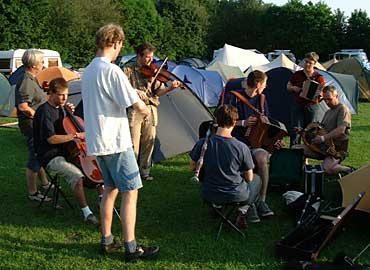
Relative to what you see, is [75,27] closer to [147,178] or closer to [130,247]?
[147,178]

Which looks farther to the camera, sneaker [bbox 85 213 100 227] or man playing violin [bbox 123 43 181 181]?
man playing violin [bbox 123 43 181 181]

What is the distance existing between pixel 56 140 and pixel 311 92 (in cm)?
369

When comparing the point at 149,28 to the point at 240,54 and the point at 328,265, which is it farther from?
the point at 328,265

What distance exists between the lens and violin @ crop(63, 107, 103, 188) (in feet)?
14.7

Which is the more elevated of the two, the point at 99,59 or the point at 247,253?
the point at 99,59

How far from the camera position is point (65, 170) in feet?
14.6

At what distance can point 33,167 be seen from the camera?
5.06m

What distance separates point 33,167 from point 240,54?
14616 millimetres

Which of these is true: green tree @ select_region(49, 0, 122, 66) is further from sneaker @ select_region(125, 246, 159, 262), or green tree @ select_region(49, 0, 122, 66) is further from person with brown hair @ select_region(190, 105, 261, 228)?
sneaker @ select_region(125, 246, 159, 262)

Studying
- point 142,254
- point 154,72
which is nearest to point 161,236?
point 142,254

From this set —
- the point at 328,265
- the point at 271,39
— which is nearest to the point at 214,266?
the point at 328,265

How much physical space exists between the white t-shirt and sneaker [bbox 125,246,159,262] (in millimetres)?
795

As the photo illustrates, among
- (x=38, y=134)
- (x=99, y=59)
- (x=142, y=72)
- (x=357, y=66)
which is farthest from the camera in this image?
(x=357, y=66)

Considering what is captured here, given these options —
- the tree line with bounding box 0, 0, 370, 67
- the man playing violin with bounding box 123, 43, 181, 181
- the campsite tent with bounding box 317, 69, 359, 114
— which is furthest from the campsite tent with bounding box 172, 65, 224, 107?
the tree line with bounding box 0, 0, 370, 67
